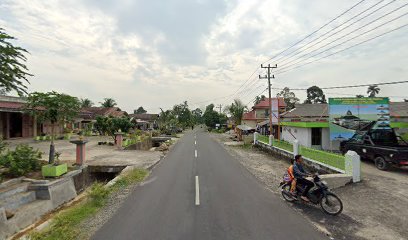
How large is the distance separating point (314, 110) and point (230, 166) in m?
17.7

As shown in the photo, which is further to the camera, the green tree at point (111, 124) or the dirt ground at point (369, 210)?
the green tree at point (111, 124)

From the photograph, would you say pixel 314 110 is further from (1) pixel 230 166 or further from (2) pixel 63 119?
(2) pixel 63 119

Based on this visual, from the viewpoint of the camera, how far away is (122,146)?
84.8 feet

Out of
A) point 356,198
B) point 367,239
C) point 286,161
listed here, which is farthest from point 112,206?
point 286,161

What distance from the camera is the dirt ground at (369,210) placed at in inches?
253

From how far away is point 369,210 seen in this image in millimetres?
7992

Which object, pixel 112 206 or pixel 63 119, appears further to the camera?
pixel 63 119

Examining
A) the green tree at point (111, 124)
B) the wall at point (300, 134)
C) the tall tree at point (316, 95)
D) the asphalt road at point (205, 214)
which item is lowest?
the asphalt road at point (205, 214)

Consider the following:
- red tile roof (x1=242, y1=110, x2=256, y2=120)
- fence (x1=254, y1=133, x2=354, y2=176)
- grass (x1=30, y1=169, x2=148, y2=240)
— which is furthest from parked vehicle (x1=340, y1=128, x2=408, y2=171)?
red tile roof (x1=242, y1=110, x2=256, y2=120)

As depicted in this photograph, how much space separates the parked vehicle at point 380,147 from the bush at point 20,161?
17467mm

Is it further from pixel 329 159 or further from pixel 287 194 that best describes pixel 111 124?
pixel 287 194

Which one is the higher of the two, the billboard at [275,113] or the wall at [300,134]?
the billboard at [275,113]

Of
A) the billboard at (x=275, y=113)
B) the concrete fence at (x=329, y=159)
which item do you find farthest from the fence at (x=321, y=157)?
the billboard at (x=275, y=113)

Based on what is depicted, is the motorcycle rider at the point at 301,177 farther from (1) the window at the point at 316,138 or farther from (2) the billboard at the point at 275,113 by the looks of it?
(2) the billboard at the point at 275,113
